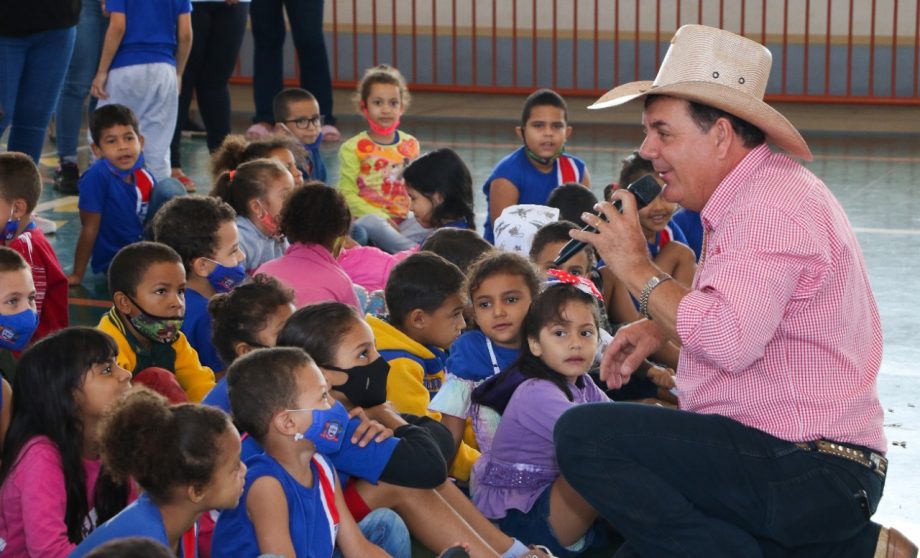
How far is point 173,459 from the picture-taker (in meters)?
→ 3.16

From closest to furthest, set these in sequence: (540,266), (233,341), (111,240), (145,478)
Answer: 1. (145,478)
2. (233,341)
3. (540,266)
4. (111,240)

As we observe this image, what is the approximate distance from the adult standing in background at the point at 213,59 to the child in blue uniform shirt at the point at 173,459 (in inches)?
255

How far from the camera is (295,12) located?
10602 millimetres

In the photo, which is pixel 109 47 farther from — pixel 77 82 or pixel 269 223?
pixel 269 223

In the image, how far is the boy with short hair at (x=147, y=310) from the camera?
15.0ft

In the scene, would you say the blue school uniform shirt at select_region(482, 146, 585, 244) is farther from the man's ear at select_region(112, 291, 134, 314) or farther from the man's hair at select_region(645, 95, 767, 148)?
the man's hair at select_region(645, 95, 767, 148)

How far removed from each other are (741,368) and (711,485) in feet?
1.12

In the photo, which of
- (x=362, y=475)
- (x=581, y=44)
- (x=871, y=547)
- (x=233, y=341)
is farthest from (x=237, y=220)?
(x=581, y=44)

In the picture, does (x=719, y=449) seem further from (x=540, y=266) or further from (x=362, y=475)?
(x=540, y=266)

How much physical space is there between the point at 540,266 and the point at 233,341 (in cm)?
143

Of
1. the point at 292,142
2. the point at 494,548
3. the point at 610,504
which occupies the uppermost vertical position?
the point at 292,142

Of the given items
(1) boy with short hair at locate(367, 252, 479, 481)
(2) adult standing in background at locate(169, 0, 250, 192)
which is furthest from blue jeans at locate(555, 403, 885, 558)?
(2) adult standing in background at locate(169, 0, 250, 192)

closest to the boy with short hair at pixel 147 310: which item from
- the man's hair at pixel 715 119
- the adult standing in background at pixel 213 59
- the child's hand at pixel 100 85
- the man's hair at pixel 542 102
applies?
the man's hair at pixel 715 119

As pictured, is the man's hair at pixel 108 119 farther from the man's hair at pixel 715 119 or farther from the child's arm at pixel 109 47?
the man's hair at pixel 715 119
